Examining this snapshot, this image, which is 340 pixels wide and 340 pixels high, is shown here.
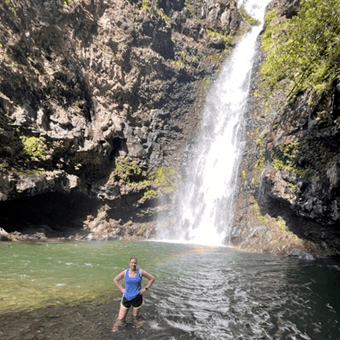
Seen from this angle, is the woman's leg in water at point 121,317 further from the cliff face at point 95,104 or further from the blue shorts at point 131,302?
the cliff face at point 95,104

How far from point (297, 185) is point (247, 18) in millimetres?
39621

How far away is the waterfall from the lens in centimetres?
2580

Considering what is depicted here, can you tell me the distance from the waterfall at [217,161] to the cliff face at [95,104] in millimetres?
2262

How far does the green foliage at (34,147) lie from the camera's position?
1975 cm

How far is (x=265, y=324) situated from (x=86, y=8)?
31.9m

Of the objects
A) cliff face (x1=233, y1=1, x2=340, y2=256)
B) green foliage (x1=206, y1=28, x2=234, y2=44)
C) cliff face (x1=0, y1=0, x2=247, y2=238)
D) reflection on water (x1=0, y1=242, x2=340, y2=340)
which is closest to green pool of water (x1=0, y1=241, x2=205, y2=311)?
reflection on water (x1=0, y1=242, x2=340, y2=340)

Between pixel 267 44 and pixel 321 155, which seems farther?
pixel 267 44

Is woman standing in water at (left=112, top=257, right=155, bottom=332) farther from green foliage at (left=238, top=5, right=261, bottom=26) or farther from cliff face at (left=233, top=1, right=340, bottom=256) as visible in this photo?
green foliage at (left=238, top=5, right=261, bottom=26)

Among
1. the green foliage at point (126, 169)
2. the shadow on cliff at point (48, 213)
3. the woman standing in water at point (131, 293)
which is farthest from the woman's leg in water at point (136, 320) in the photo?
the green foliage at point (126, 169)

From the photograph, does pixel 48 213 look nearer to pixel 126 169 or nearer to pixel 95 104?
pixel 126 169

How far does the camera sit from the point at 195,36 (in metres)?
37.5

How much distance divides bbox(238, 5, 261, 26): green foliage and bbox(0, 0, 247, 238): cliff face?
28.8 ft

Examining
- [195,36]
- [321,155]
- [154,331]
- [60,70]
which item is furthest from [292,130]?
[195,36]

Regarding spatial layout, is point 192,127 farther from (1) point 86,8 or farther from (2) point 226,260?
(2) point 226,260
